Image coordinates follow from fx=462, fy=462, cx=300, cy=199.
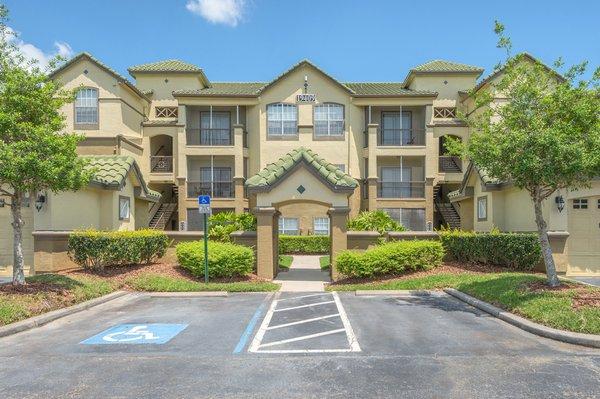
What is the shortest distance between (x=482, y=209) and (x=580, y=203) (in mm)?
3862

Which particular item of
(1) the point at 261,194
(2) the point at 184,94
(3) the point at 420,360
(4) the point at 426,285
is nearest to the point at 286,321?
(3) the point at 420,360

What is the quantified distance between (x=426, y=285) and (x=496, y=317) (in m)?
4.22

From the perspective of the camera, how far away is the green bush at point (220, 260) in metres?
15.4

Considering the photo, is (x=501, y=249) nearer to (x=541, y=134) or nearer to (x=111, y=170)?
(x=541, y=134)

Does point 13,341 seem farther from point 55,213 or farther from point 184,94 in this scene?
point 184,94

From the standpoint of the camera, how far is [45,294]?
11336 millimetres

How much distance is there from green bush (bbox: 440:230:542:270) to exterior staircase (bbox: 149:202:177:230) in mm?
21077

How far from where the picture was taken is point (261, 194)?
17047mm

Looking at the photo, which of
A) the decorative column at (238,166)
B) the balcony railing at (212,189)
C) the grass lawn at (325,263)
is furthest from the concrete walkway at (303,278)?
the balcony railing at (212,189)

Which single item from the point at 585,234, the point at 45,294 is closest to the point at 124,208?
the point at 45,294

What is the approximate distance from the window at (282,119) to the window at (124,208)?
45.7 feet

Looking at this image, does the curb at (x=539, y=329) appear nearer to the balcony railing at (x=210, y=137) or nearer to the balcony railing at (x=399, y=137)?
→ the balcony railing at (x=399, y=137)

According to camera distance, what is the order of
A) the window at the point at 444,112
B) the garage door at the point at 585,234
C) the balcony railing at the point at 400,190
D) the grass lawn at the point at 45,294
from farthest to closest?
the window at the point at 444,112 < the balcony railing at the point at 400,190 < the garage door at the point at 585,234 < the grass lawn at the point at 45,294

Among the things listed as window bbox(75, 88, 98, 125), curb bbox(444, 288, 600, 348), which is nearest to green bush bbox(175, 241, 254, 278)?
curb bbox(444, 288, 600, 348)
